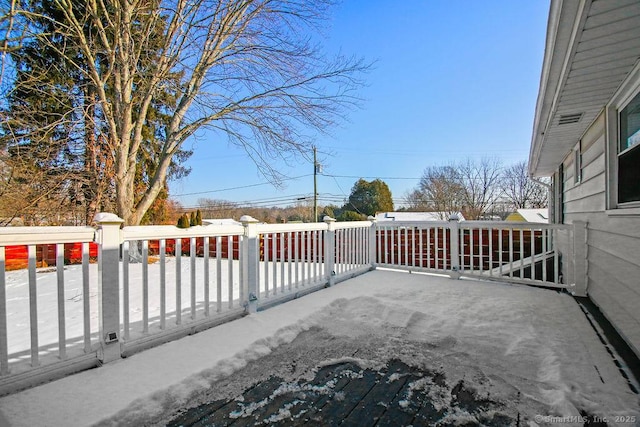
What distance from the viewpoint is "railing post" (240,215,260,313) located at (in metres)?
3.08

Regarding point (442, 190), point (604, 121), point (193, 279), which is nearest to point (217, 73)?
point (193, 279)

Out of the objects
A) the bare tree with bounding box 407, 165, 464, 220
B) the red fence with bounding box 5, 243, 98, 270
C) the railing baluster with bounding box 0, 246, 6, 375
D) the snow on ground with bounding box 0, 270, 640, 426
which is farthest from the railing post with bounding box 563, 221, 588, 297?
the bare tree with bounding box 407, 165, 464, 220

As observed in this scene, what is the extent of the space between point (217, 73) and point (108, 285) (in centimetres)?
762

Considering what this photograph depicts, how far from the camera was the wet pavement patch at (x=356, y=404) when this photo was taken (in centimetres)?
147

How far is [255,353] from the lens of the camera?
87.0 inches

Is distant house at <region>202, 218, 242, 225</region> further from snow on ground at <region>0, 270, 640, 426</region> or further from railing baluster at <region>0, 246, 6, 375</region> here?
railing baluster at <region>0, 246, 6, 375</region>

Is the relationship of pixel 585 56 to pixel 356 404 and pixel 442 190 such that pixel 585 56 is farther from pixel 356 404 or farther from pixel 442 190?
pixel 442 190

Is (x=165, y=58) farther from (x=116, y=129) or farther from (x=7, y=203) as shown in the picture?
(x=7, y=203)

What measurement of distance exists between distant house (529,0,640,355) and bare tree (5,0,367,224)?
5.44 metres

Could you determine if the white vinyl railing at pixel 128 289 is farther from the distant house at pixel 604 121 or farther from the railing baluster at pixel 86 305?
the distant house at pixel 604 121

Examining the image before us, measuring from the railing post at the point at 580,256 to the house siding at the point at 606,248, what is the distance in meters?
0.05

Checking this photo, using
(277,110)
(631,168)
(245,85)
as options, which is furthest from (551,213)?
(245,85)

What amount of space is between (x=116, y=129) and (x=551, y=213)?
11150 mm

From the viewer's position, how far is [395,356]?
215 cm
